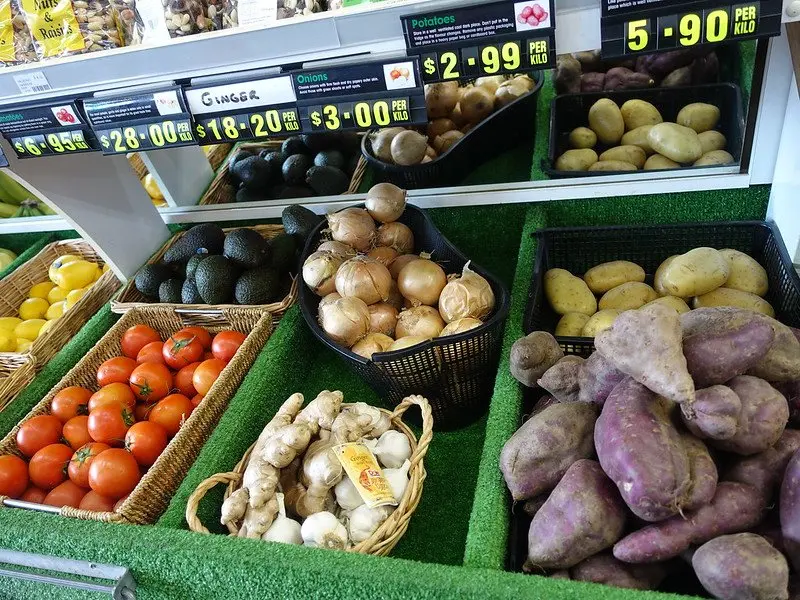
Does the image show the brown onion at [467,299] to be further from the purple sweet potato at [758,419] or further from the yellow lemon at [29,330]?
the yellow lemon at [29,330]

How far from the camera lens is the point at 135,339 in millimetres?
1825

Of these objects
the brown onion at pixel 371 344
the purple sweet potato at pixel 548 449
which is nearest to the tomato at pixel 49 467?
the brown onion at pixel 371 344

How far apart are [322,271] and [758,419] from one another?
1041 mm

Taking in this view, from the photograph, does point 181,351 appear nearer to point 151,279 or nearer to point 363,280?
point 151,279

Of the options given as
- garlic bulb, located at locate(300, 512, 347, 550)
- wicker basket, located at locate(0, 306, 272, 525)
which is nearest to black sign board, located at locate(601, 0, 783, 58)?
garlic bulb, located at locate(300, 512, 347, 550)

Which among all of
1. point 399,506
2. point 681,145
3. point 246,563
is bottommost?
point 399,506

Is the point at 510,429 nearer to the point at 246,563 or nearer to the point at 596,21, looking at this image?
the point at 246,563

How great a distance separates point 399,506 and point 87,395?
1016mm

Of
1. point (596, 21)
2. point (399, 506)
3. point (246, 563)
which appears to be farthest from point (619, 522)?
point (596, 21)

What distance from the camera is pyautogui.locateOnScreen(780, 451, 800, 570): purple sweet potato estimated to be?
0.87 metres

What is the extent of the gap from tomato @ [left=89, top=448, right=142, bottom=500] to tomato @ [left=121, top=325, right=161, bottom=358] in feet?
Result: 1.44

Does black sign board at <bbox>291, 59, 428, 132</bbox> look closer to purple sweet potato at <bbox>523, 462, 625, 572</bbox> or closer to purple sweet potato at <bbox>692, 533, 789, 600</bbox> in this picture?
purple sweet potato at <bbox>523, 462, 625, 572</bbox>

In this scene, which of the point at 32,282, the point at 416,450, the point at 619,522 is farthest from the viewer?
the point at 32,282

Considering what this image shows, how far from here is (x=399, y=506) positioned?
1236mm
